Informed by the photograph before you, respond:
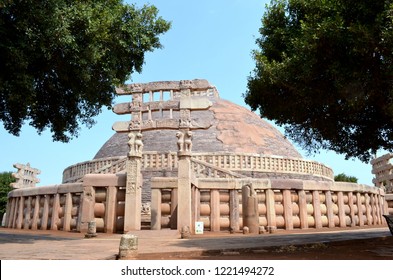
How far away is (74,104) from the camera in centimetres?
973

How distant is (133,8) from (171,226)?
6.61m

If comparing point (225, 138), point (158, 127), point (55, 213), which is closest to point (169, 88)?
point (158, 127)

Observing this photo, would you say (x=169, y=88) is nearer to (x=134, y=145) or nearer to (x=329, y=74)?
(x=134, y=145)

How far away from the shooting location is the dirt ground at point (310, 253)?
5395 millimetres

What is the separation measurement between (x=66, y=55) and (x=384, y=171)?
23.0 m

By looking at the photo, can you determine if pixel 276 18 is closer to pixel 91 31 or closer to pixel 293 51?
pixel 293 51

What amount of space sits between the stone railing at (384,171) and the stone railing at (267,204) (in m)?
10.9

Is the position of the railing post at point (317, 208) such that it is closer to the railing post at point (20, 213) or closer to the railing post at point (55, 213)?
the railing post at point (55, 213)

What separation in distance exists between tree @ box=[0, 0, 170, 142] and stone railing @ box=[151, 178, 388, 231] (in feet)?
12.2

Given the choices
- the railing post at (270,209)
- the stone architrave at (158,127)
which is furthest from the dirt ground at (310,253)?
the railing post at (270,209)

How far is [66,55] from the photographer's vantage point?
7.90m

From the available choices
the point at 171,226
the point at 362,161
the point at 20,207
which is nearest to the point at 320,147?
the point at 362,161

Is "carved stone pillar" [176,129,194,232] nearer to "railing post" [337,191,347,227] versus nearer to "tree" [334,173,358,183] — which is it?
"railing post" [337,191,347,227]

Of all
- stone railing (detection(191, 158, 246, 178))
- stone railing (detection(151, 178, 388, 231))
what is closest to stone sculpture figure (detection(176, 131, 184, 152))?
stone railing (detection(151, 178, 388, 231))
